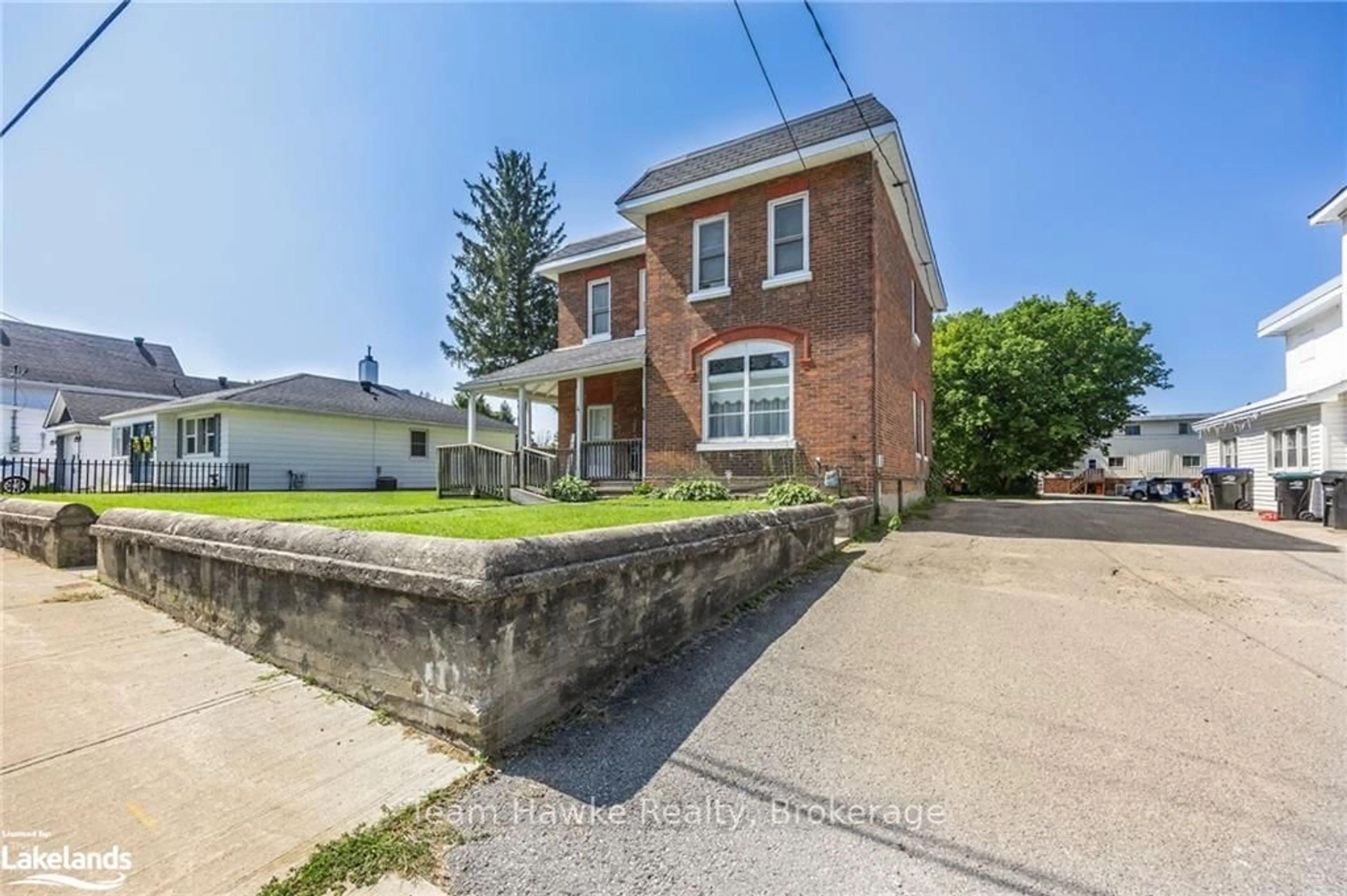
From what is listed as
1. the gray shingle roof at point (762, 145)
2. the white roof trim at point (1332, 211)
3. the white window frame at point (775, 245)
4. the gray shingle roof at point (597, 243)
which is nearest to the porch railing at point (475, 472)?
the gray shingle roof at point (762, 145)

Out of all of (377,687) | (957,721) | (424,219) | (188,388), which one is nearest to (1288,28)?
(957,721)

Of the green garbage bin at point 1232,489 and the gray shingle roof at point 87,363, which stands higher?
the gray shingle roof at point 87,363

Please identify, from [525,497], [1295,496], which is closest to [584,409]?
[525,497]

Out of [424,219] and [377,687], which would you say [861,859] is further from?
[424,219]

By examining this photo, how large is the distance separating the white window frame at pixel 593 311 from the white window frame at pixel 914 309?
7.76 meters

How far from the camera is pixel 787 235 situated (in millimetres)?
11328

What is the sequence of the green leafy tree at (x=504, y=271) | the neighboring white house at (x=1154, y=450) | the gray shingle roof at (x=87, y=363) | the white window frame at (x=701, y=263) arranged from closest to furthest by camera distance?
the white window frame at (x=701, y=263) < the gray shingle roof at (x=87, y=363) < the green leafy tree at (x=504, y=271) < the neighboring white house at (x=1154, y=450)

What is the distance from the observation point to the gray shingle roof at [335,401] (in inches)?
750

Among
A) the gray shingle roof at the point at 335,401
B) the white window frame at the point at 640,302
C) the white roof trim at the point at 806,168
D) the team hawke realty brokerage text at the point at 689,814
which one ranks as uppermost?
the white roof trim at the point at 806,168

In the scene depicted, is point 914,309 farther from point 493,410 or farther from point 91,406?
point 91,406

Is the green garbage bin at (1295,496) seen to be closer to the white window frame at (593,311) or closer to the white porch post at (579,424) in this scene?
the white porch post at (579,424)

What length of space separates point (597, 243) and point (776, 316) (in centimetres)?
742

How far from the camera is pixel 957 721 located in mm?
3293

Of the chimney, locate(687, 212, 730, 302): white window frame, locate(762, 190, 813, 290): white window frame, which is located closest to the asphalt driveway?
locate(762, 190, 813, 290): white window frame
